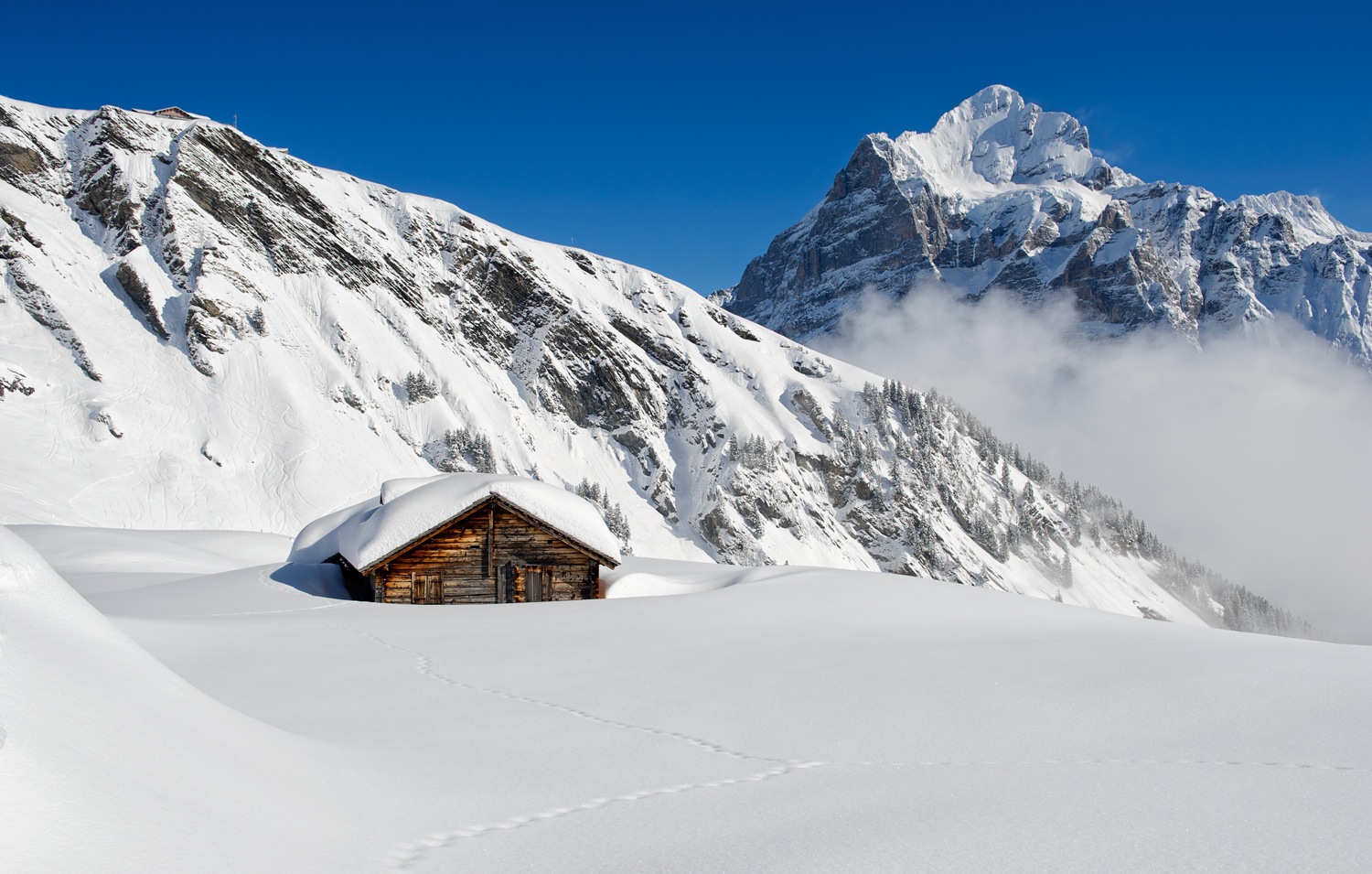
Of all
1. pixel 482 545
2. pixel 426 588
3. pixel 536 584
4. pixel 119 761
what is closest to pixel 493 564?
pixel 482 545

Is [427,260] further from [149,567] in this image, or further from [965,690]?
[965,690]

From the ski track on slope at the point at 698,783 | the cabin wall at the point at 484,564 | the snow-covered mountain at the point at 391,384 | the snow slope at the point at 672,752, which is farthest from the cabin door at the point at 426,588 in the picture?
the snow-covered mountain at the point at 391,384

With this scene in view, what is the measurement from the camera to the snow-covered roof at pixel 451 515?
19266 millimetres

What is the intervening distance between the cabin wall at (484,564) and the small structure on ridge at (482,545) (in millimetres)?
23

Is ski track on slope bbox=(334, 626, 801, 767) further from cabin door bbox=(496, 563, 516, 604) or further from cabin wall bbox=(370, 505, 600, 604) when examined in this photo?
cabin door bbox=(496, 563, 516, 604)

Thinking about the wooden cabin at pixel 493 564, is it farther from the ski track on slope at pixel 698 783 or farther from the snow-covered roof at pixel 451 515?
the ski track on slope at pixel 698 783

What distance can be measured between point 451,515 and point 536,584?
2872mm

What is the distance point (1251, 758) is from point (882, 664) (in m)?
3.67

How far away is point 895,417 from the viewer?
110000 mm

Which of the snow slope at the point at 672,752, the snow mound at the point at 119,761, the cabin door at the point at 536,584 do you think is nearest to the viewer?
the snow mound at the point at 119,761

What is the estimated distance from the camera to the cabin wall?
65.4 ft

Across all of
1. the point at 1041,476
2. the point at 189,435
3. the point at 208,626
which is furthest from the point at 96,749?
the point at 1041,476

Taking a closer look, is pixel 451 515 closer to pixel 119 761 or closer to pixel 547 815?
pixel 547 815

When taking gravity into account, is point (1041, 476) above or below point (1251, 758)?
above
